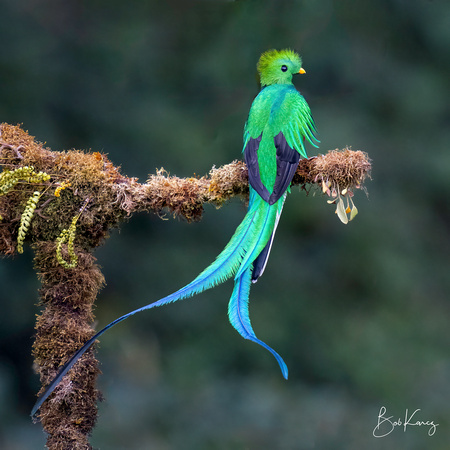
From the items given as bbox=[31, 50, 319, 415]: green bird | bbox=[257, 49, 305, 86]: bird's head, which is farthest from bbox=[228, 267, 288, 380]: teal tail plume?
bbox=[257, 49, 305, 86]: bird's head

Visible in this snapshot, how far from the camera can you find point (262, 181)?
1.94 meters

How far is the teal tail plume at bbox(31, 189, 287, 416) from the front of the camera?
1.59m

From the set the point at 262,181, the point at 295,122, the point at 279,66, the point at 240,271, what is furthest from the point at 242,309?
the point at 279,66

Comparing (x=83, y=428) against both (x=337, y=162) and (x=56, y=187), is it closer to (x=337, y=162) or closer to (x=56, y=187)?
(x=56, y=187)

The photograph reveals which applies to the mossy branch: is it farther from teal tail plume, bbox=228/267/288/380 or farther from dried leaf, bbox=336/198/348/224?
teal tail plume, bbox=228/267/288/380

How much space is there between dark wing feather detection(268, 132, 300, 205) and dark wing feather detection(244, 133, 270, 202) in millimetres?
33

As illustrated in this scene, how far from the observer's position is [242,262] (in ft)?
5.70

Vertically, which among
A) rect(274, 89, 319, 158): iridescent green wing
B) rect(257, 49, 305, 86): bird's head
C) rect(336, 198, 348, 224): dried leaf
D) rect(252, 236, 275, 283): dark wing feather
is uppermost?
rect(257, 49, 305, 86): bird's head

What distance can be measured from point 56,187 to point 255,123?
737 mm

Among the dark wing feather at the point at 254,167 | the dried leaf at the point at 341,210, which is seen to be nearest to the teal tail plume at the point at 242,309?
the dark wing feather at the point at 254,167

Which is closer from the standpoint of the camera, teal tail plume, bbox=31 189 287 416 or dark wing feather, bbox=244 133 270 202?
teal tail plume, bbox=31 189 287 416

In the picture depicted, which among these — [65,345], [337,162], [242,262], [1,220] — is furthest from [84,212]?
[337,162]

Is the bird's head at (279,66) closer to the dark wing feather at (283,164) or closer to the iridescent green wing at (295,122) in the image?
the iridescent green wing at (295,122)

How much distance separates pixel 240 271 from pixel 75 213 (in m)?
0.61
